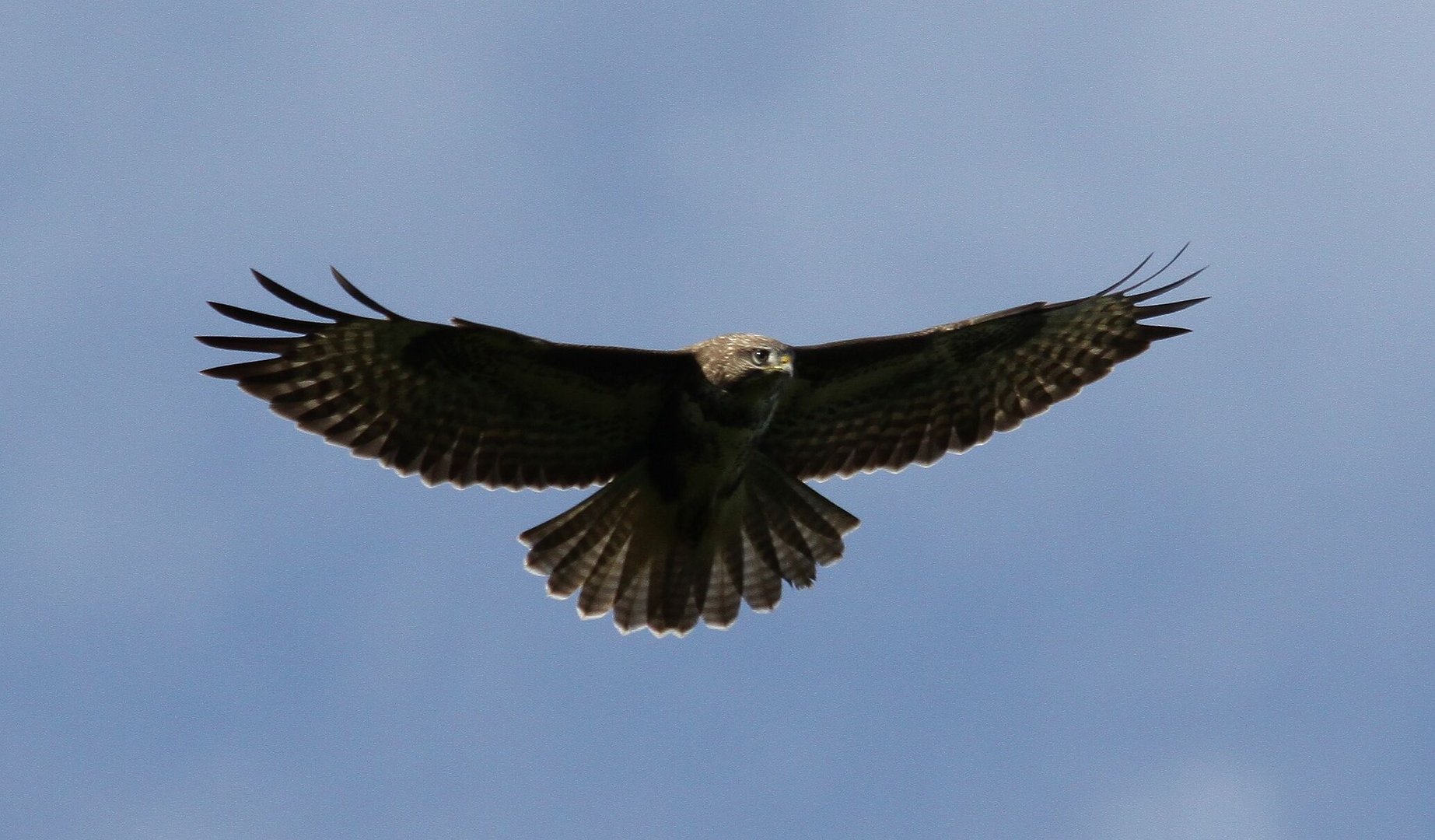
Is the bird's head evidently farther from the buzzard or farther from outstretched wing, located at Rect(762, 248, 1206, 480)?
outstretched wing, located at Rect(762, 248, 1206, 480)

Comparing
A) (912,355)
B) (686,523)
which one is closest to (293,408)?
(686,523)

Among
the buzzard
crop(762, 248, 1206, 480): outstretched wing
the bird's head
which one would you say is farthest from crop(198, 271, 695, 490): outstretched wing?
crop(762, 248, 1206, 480): outstretched wing

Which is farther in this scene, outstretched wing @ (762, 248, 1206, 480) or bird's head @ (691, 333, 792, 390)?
outstretched wing @ (762, 248, 1206, 480)

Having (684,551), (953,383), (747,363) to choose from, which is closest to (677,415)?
(747,363)

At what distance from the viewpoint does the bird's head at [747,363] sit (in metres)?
10.0

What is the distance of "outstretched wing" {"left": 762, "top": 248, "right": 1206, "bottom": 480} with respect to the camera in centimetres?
1121

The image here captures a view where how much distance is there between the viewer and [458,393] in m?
10.5

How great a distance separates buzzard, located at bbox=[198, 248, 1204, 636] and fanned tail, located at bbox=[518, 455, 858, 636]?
0.03ft

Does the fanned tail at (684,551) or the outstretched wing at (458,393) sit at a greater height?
the outstretched wing at (458,393)

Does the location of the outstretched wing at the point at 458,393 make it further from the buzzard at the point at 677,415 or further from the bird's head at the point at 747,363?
the bird's head at the point at 747,363

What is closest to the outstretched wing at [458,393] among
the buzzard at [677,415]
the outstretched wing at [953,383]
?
the buzzard at [677,415]

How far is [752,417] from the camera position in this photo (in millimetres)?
10312

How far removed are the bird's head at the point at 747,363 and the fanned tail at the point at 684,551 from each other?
1050mm

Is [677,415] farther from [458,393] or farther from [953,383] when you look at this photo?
[953,383]
